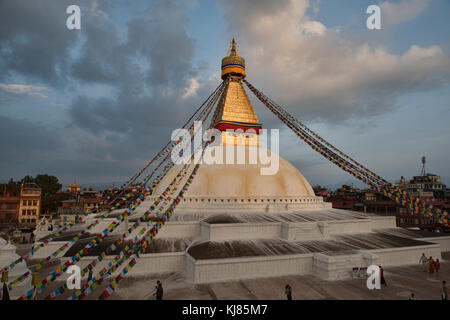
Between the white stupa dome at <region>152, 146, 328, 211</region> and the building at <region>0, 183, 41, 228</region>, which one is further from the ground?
the white stupa dome at <region>152, 146, 328, 211</region>

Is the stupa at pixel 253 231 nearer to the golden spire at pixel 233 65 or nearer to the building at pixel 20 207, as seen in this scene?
the golden spire at pixel 233 65

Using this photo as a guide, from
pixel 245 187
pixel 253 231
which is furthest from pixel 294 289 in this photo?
pixel 245 187

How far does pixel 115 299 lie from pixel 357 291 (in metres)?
7.79

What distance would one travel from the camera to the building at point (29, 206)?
3547cm

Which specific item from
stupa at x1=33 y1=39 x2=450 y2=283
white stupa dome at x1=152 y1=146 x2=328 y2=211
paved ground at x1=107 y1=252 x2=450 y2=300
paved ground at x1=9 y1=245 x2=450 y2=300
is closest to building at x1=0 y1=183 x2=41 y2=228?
stupa at x1=33 y1=39 x2=450 y2=283

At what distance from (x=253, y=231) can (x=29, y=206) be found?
35.6 metres

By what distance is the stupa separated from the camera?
34.4ft

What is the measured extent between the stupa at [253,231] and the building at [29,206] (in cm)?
2717

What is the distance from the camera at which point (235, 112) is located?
1970 centimetres

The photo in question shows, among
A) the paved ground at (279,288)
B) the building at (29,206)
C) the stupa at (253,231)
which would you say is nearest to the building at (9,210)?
the building at (29,206)

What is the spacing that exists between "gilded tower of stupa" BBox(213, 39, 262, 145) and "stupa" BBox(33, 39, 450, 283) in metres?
0.08

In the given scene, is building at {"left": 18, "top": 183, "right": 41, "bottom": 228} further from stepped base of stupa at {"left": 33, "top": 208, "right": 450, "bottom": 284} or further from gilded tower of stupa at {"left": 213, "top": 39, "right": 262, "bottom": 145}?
gilded tower of stupa at {"left": 213, "top": 39, "right": 262, "bottom": 145}

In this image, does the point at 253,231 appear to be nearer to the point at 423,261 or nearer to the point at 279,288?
the point at 279,288

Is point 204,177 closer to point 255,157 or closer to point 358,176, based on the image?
point 255,157
